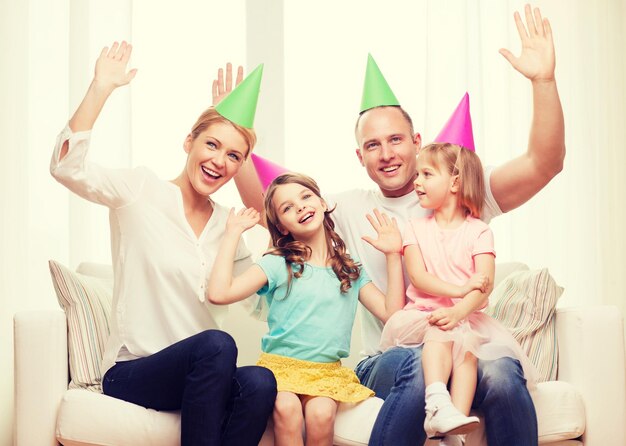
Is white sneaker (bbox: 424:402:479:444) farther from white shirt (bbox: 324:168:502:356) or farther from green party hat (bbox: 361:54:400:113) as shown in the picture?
green party hat (bbox: 361:54:400:113)

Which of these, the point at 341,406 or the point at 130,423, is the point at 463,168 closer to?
the point at 341,406

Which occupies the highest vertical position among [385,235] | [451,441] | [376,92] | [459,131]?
[376,92]

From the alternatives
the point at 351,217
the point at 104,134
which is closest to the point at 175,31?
the point at 104,134

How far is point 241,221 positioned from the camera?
2.04 meters

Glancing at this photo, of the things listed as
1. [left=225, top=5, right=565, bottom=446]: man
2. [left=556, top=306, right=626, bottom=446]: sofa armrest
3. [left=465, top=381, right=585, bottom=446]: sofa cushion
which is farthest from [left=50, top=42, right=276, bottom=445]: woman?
[left=556, top=306, right=626, bottom=446]: sofa armrest

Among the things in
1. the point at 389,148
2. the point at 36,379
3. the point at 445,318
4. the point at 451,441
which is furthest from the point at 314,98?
the point at 451,441

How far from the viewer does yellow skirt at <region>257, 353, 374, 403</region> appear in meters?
1.84

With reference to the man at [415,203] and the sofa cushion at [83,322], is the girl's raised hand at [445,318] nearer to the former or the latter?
the man at [415,203]

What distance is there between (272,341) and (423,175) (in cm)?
52

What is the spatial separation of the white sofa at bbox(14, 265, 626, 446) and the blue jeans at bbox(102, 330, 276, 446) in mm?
89

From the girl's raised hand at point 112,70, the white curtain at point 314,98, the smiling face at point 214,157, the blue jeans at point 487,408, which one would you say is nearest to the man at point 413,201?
the blue jeans at point 487,408

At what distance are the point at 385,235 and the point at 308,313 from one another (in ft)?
0.89

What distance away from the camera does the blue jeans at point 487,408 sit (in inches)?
69.2

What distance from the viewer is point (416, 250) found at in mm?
2031
